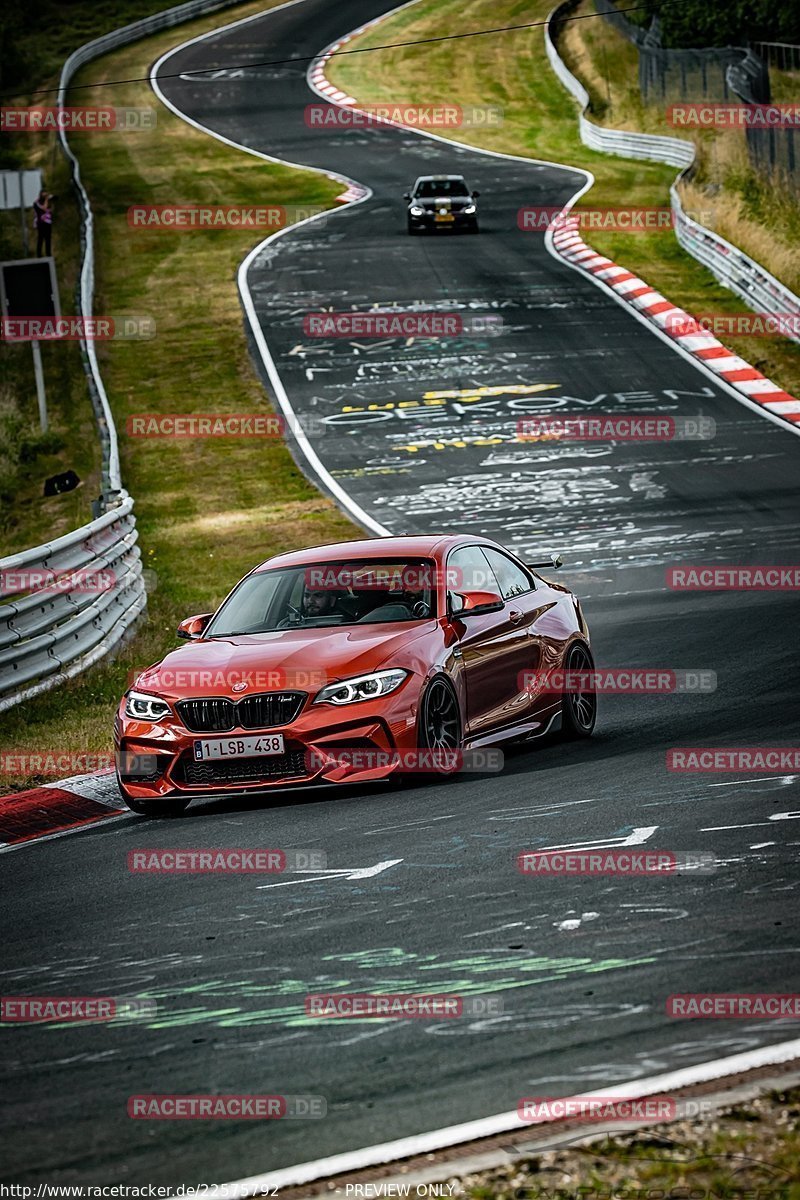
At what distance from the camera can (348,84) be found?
66000 mm

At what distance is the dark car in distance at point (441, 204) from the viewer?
42281 mm

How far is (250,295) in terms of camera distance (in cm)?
3859

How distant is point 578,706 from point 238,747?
2.95m

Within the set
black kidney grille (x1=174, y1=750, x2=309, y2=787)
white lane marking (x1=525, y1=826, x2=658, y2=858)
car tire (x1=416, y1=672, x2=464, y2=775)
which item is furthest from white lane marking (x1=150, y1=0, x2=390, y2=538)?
white lane marking (x1=525, y1=826, x2=658, y2=858)

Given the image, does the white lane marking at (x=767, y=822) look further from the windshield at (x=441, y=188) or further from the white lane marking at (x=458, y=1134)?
the windshield at (x=441, y=188)

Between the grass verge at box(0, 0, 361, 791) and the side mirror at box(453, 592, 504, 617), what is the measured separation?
2.95 meters

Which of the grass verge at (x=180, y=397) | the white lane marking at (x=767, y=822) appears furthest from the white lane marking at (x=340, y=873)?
the grass verge at (x=180, y=397)

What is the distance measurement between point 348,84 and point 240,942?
62.6m

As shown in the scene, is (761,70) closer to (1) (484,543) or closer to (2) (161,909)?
(1) (484,543)

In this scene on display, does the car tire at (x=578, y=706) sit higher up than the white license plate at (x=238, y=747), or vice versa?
the white license plate at (x=238, y=747)

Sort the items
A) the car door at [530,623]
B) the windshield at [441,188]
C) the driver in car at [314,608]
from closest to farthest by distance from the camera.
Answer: the driver in car at [314,608] < the car door at [530,623] < the windshield at [441,188]

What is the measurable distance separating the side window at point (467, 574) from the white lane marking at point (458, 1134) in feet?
19.5

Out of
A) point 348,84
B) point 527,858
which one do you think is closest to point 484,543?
point 527,858

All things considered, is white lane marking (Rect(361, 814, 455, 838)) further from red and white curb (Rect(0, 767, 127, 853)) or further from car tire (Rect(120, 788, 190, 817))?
red and white curb (Rect(0, 767, 127, 853))
